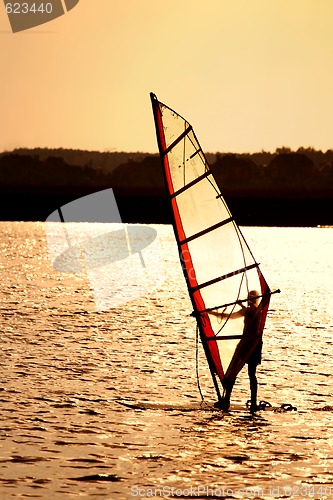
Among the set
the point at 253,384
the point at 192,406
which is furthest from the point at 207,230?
the point at 192,406

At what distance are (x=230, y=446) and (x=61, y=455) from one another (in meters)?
2.09

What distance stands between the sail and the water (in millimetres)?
1068

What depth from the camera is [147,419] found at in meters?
13.9

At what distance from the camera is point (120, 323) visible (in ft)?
97.2

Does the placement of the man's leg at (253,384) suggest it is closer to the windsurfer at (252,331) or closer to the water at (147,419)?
the windsurfer at (252,331)

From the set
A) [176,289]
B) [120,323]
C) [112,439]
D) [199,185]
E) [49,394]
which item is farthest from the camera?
[176,289]

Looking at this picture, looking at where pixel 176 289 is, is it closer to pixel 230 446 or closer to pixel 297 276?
pixel 297 276

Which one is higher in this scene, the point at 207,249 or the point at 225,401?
the point at 207,249

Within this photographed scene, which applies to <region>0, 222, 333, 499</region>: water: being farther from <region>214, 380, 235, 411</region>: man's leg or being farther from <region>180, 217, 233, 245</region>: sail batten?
<region>180, 217, 233, 245</region>: sail batten

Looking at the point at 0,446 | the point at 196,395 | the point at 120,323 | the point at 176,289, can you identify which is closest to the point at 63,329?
the point at 120,323

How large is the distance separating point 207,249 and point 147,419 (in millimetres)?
2551

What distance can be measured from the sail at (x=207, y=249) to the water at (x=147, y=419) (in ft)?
3.50

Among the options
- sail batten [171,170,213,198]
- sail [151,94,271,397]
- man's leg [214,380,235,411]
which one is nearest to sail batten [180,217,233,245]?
sail [151,94,271,397]

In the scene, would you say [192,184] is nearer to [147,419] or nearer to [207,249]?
[207,249]
